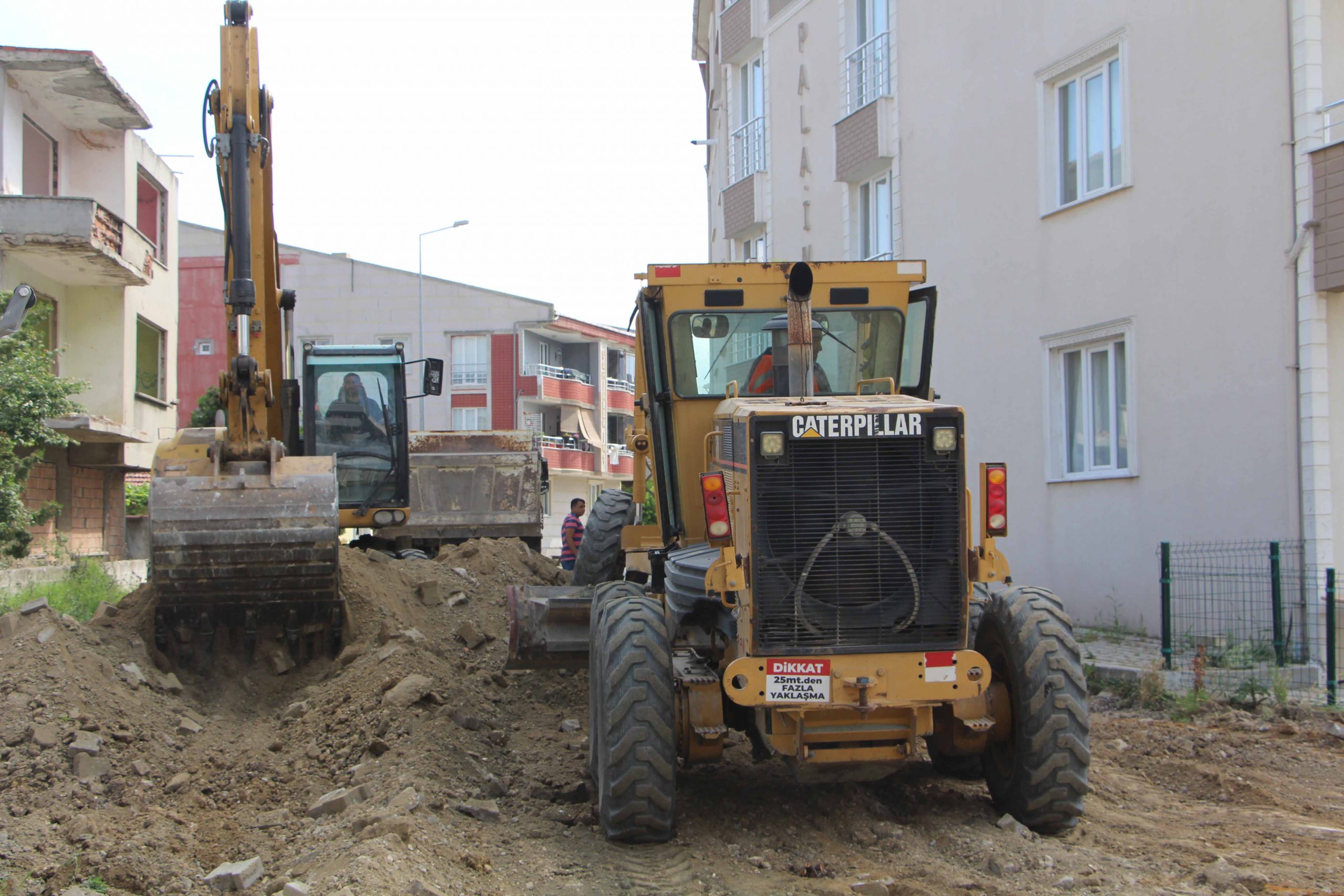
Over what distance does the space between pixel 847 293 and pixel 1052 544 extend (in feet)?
25.8

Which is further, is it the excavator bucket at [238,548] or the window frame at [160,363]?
the window frame at [160,363]

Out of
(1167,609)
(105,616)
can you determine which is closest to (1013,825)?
(1167,609)

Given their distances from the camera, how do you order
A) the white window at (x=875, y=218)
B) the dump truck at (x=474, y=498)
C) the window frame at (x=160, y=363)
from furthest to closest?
1. the window frame at (x=160, y=363)
2. the white window at (x=875, y=218)
3. the dump truck at (x=474, y=498)

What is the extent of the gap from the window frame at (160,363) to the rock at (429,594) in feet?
45.3

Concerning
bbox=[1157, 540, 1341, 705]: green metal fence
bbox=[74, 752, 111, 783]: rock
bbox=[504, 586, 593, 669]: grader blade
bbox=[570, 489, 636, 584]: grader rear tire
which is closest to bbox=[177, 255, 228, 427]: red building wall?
bbox=[570, 489, 636, 584]: grader rear tire

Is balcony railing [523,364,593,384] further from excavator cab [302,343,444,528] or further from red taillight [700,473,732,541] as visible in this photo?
red taillight [700,473,732,541]

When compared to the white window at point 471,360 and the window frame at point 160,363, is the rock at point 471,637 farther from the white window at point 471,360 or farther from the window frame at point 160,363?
the white window at point 471,360

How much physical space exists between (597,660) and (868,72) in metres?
14.5

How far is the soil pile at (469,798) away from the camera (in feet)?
16.7

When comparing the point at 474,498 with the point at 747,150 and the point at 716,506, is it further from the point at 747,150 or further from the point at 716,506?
the point at 716,506

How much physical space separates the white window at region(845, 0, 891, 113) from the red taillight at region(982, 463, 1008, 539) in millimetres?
13389

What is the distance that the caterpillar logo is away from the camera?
5395 mm

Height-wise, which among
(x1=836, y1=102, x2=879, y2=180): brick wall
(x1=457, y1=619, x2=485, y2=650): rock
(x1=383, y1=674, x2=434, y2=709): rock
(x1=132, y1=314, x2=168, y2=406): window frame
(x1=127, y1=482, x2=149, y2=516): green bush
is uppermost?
(x1=836, y1=102, x2=879, y2=180): brick wall

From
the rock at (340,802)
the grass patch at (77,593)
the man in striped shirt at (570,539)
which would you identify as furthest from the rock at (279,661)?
the man in striped shirt at (570,539)
